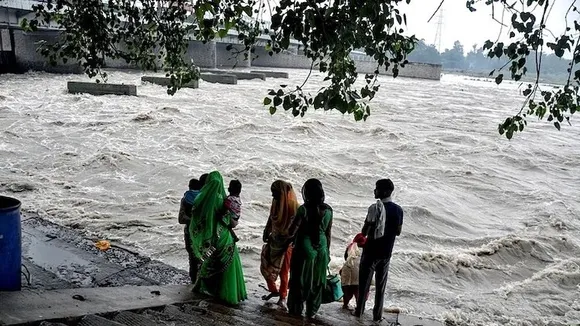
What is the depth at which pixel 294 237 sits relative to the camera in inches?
176

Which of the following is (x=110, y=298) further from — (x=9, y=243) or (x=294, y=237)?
(x=294, y=237)

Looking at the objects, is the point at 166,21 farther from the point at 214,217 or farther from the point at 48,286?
the point at 48,286

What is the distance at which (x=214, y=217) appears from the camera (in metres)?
4.49

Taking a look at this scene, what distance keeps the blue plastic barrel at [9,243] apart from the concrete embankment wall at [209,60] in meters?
2.40

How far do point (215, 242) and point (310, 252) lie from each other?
884mm

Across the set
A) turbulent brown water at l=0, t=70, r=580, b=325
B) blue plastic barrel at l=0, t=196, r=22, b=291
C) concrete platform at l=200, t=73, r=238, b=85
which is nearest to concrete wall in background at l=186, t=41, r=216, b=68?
concrete platform at l=200, t=73, r=238, b=85

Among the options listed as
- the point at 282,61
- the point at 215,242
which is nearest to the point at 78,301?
the point at 215,242

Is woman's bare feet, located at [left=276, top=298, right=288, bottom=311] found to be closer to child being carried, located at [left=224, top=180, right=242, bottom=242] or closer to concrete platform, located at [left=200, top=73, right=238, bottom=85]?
child being carried, located at [left=224, top=180, right=242, bottom=242]

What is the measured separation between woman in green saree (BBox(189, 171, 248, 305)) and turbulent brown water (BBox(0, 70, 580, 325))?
7.05 ft

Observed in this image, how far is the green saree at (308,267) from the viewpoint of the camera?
4.38 metres

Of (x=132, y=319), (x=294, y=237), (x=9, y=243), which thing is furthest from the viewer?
(x=294, y=237)

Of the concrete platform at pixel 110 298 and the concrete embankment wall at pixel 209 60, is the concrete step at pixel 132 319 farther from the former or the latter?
the concrete embankment wall at pixel 209 60

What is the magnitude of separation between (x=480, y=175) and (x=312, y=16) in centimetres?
1582

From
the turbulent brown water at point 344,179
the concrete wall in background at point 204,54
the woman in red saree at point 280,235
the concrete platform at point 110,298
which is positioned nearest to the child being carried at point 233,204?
the woman in red saree at point 280,235
